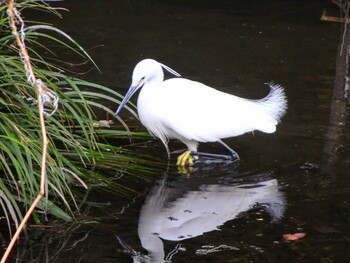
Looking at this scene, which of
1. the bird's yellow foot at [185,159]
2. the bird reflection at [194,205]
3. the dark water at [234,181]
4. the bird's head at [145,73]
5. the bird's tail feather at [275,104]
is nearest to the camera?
the dark water at [234,181]

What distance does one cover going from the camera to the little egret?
593cm

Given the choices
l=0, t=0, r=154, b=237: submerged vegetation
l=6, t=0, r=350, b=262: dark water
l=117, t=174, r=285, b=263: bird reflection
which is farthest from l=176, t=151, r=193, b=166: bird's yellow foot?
l=0, t=0, r=154, b=237: submerged vegetation

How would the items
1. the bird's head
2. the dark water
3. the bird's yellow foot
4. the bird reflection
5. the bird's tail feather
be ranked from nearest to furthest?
the dark water, the bird reflection, the bird's head, the bird's yellow foot, the bird's tail feather

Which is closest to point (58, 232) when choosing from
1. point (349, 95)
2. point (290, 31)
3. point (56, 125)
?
point (56, 125)

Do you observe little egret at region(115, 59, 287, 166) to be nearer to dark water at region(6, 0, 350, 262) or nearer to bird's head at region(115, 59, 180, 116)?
bird's head at region(115, 59, 180, 116)

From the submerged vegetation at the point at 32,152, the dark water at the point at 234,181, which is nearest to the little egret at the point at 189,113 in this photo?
the dark water at the point at 234,181

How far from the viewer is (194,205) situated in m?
5.18

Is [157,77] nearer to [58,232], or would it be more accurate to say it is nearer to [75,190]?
[75,190]

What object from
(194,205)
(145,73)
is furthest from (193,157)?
(194,205)

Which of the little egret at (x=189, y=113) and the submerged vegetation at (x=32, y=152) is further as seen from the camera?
the little egret at (x=189, y=113)

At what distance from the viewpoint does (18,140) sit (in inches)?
179

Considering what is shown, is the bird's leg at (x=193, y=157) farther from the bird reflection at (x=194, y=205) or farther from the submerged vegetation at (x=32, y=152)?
the submerged vegetation at (x=32, y=152)

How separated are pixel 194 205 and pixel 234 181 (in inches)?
23.0

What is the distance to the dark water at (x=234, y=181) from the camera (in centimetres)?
448
